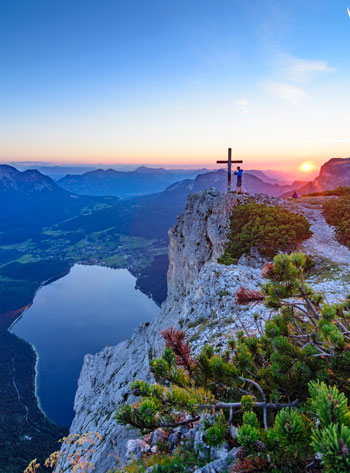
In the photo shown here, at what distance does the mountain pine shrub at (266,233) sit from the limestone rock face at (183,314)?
1.24 metres

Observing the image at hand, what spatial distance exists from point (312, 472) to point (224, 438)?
110cm

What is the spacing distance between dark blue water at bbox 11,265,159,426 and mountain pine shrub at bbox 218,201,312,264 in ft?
213

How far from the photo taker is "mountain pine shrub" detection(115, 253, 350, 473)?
2.27 meters

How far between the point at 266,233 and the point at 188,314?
7806mm

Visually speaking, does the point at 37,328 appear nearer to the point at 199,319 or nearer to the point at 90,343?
the point at 90,343

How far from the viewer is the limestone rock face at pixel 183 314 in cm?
998

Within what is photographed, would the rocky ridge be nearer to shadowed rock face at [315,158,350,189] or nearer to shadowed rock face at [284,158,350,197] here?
shadowed rock face at [284,158,350,197]

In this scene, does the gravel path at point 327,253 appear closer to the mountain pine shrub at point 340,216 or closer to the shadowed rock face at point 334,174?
the mountain pine shrub at point 340,216

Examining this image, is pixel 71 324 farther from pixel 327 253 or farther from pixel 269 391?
pixel 269 391

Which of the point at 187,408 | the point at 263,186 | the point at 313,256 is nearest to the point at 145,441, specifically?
the point at 187,408

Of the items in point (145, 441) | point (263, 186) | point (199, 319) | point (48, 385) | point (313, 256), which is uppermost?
point (263, 186)

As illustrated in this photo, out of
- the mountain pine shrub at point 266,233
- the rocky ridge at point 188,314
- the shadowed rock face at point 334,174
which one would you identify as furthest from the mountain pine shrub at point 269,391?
the shadowed rock face at point 334,174

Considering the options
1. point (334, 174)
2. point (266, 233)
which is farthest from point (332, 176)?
point (266, 233)

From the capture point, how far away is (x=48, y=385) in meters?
69.2
